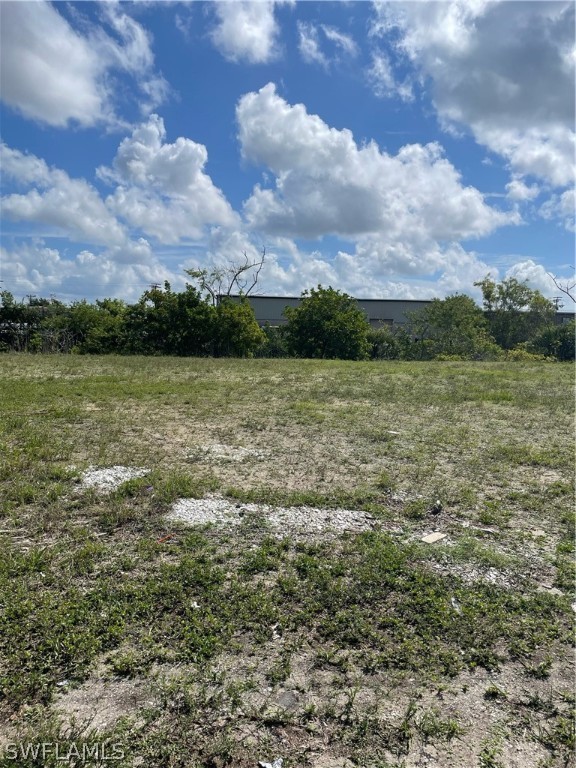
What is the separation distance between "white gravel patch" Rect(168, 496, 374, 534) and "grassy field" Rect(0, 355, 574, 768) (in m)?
0.09

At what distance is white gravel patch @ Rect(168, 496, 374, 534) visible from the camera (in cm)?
377

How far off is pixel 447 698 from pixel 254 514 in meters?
2.03

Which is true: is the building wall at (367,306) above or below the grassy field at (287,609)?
above

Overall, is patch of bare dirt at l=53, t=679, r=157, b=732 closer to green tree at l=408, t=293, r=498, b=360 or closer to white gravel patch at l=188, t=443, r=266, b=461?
white gravel patch at l=188, t=443, r=266, b=461

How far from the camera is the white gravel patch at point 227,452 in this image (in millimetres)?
5523

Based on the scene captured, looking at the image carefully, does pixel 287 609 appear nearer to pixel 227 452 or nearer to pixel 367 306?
pixel 227 452

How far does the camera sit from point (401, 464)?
213 inches

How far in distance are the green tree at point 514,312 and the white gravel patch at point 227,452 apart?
1317 inches

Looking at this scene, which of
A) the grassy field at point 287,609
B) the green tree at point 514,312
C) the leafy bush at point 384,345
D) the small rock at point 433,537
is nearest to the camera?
the grassy field at point 287,609

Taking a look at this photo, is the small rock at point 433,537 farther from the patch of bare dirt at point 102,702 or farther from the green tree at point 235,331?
the green tree at point 235,331

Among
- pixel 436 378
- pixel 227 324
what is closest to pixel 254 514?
pixel 436 378

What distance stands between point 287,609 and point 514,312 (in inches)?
1459

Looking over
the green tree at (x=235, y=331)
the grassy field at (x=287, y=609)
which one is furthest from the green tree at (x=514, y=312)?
the grassy field at (x=287, y=609)

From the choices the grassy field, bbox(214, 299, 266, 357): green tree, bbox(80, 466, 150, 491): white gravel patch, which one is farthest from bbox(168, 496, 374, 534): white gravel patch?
bbox(214, 299, 266, 357): green tree
